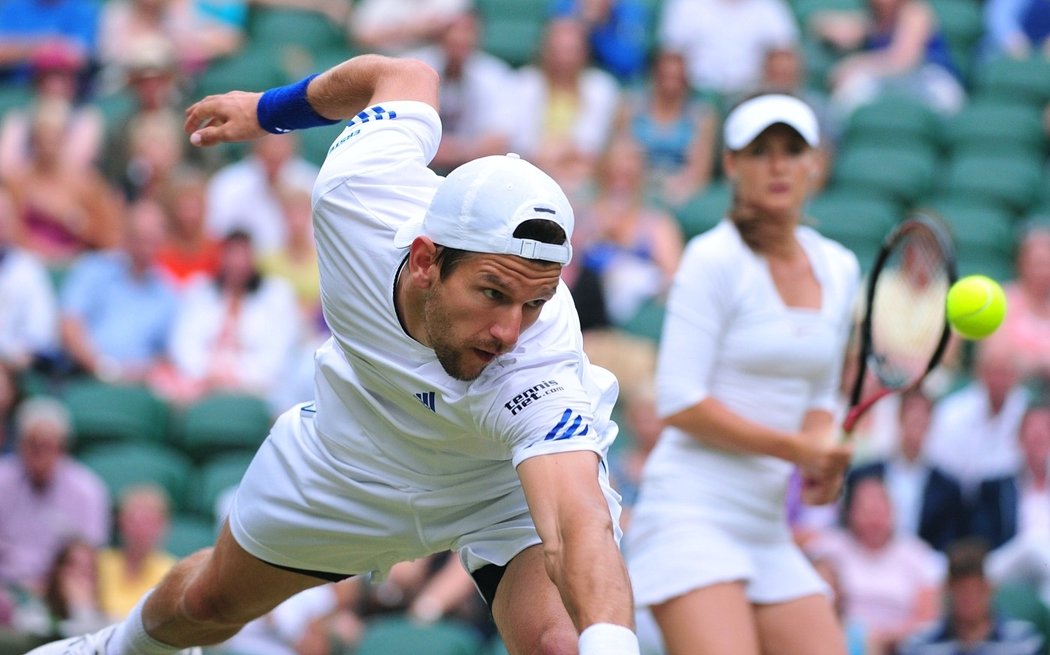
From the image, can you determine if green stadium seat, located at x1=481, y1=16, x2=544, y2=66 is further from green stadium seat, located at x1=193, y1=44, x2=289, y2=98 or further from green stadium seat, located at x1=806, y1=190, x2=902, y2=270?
green stadium seat, located at x1=806, y1=190, x2=902, y2=270

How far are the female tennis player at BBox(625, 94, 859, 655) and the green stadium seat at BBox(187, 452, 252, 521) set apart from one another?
3.50 meters

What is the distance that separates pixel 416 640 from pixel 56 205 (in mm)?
4497

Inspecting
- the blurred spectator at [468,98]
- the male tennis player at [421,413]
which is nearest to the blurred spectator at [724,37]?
the blurred spectator at [468,98]

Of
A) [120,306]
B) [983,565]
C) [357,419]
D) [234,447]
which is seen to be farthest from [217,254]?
[357,419]

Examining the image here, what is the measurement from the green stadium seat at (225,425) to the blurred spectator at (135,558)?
2.73 ft

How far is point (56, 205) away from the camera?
A: 1030cm

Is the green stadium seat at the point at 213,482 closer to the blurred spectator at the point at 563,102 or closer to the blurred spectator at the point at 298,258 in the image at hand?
the blurred spectator at the point at 298,258

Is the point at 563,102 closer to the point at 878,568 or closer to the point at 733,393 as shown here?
the point at 878,568

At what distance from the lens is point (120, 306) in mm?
9555

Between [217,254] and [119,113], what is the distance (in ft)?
5.94

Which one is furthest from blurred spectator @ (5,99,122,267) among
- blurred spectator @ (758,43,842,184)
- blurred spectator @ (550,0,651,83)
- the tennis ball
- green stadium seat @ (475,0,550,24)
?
the tennis ball

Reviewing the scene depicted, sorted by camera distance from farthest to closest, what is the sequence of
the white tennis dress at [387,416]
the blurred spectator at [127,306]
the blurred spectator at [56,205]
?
the blurred spectator at [56,205], the blurred spectator at [127,306], the white tennis dress at [387,416]

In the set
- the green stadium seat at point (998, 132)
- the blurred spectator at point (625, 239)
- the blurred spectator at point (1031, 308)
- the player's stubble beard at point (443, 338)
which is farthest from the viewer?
the green stadium seat at point (998, 132)

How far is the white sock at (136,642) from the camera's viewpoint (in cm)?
499
